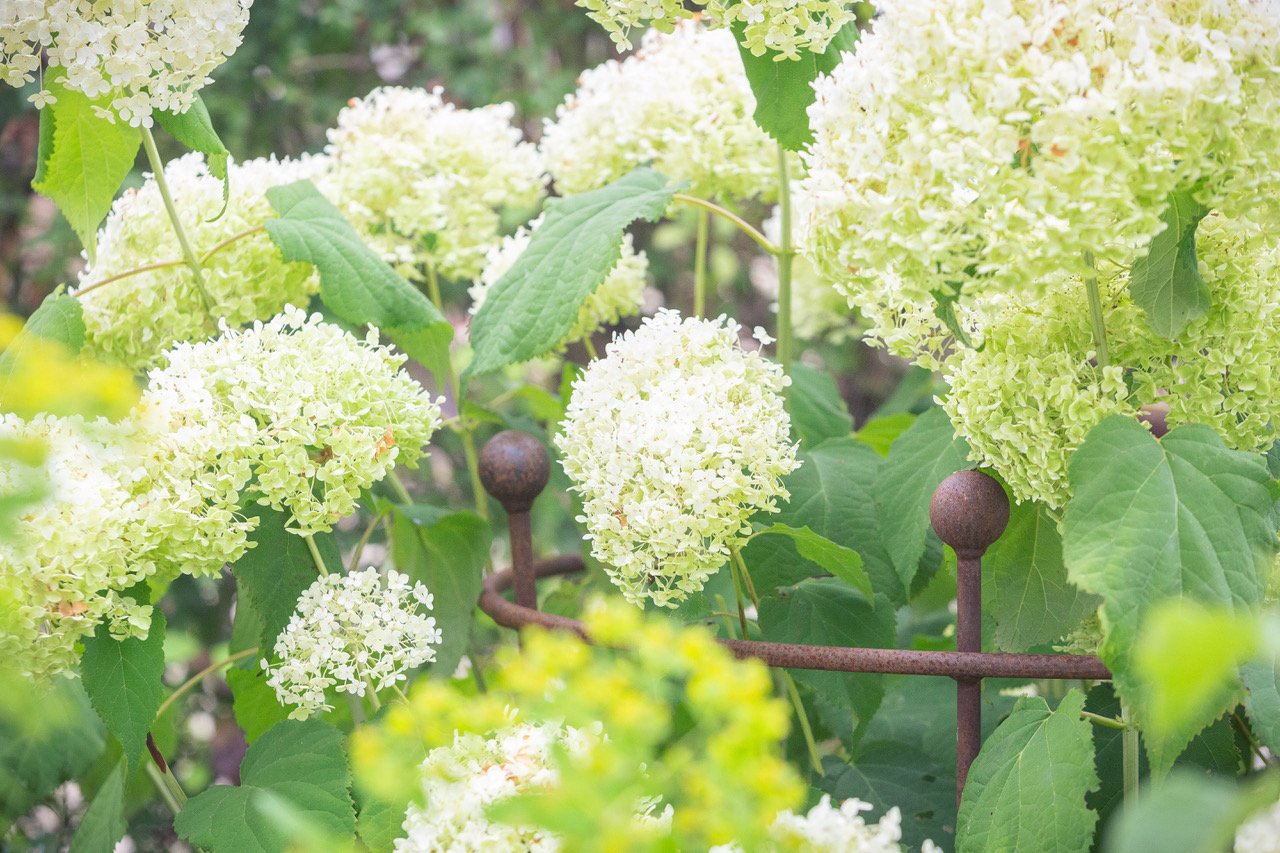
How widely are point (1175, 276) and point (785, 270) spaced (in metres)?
0.45

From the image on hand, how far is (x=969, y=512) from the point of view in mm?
756

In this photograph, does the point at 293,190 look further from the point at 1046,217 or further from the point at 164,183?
the point at 1046,217

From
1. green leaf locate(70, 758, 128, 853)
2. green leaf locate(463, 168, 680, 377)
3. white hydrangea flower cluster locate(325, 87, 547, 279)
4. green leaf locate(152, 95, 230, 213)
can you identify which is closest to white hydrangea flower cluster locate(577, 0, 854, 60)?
green leaf locate(463, 168, 680, 377)

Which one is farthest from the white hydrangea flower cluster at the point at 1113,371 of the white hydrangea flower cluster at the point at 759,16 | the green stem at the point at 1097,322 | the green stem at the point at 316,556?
the green stem at the point at 316,556

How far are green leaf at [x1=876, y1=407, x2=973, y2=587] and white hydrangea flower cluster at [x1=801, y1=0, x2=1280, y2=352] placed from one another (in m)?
0.23

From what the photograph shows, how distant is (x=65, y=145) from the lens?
1.01 m

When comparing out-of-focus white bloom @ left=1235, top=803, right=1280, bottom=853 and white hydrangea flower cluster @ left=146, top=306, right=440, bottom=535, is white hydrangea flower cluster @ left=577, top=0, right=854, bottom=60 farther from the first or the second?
out-of-focus white bloom @ left=1235, top=803, right=1280, bottom=853

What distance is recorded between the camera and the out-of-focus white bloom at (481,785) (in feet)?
2.03

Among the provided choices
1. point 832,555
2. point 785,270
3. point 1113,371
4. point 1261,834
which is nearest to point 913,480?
point 832,555

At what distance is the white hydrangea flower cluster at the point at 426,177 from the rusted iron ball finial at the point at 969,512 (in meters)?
0.68

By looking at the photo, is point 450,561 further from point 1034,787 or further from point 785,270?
point 1034,787

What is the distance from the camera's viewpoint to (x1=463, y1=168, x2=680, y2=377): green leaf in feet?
3.35

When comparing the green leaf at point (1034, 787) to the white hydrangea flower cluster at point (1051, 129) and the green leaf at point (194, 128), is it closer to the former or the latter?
the white hydrangea flower cluster at point (1051, 129)

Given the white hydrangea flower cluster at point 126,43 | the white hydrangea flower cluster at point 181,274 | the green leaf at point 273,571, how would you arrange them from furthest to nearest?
the white hydrangea flower cluster at point 181,274 → the green leaf at point 273,571 → the white hydrangea flower cluster at point 126,43
